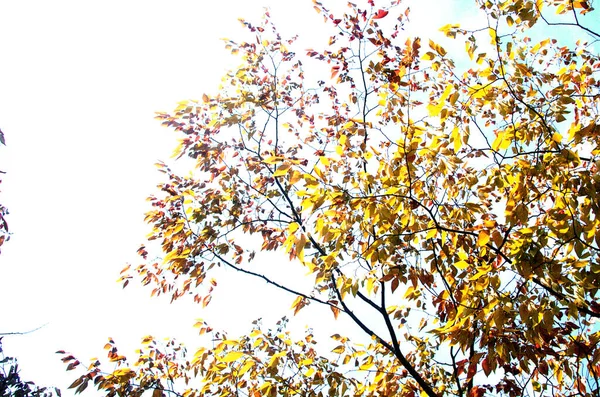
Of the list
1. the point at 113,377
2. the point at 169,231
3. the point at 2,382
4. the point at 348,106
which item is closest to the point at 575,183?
the point at 348,106

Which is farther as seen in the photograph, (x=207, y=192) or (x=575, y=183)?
(x=207, y=192)

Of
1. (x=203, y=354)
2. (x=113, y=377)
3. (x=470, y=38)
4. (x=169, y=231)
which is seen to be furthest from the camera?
(x=169, y=231)

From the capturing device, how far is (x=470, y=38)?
3.02m

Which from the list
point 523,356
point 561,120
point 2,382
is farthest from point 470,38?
point 2,382

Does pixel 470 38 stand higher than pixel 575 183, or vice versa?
pixel 470 38

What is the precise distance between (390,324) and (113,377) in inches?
116

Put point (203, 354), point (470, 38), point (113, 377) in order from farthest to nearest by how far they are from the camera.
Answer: point (203, 354) < point (113, 377) < point (470, 38)

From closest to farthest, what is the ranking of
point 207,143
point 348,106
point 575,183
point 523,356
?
point 575,183
point 523,356
point 207,143
point 348,106

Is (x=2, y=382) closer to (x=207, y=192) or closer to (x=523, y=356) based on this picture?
(x=207, y=192)

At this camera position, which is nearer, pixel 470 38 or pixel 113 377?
pixel 470 38

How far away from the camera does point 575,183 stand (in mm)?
2521

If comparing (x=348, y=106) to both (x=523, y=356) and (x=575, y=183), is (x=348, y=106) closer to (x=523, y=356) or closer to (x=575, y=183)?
(x=575, y=183)

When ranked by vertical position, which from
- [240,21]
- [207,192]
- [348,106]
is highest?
[240,21]

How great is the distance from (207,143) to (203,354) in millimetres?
2341
